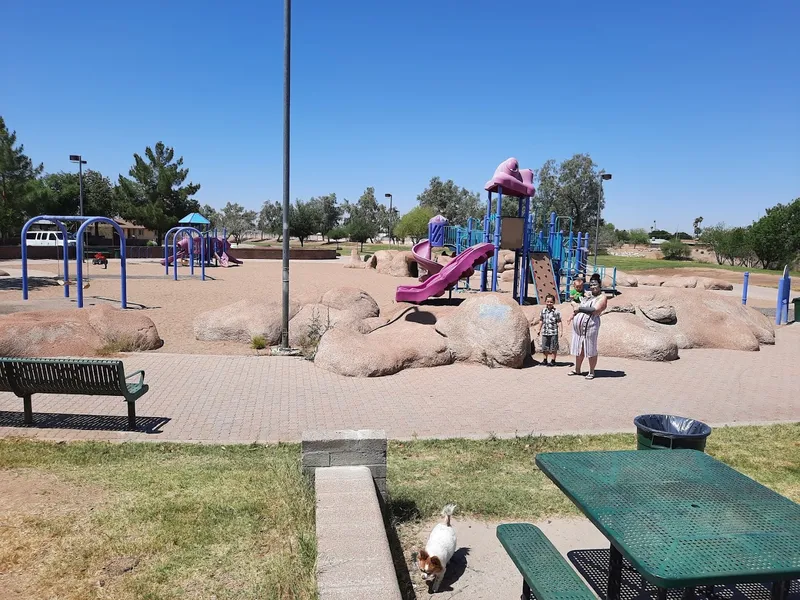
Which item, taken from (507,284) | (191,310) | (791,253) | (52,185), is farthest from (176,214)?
(791,253)

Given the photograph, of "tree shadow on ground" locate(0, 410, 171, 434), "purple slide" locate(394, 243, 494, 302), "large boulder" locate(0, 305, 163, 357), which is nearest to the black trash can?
"tree shadow on ground" locate(0, 410, 171, 434)

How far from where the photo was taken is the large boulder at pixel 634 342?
37.5 feet

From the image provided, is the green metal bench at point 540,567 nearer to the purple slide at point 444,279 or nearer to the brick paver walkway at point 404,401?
the brick paver walkway at point 404,401

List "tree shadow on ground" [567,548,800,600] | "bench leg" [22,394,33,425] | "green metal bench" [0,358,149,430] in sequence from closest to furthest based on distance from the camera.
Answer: "tree shadow on ground" [567,548,800,600] < "green metal bench" [0,358,149,430] < "bench leg" [22,394,33,425]

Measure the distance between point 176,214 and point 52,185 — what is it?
748 inches

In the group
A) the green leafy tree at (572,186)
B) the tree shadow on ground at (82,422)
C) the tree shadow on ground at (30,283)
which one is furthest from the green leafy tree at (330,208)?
the tree shadow on ground at (82,422)

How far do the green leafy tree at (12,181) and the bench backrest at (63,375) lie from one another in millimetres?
37465

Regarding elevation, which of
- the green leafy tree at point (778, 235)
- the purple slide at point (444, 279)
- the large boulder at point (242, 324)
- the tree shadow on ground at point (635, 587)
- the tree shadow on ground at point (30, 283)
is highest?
the green leafy tree at point (778, 235)

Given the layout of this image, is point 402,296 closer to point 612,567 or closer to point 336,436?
point 336,436

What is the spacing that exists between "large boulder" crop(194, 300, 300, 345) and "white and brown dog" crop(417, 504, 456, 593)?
843 cm

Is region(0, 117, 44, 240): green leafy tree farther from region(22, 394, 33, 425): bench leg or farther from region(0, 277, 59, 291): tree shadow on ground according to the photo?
region(22, 394, 33, 425): bench leg

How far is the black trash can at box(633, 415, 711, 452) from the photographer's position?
4910 mm

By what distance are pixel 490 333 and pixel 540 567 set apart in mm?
7296

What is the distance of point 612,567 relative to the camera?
3584 mm
